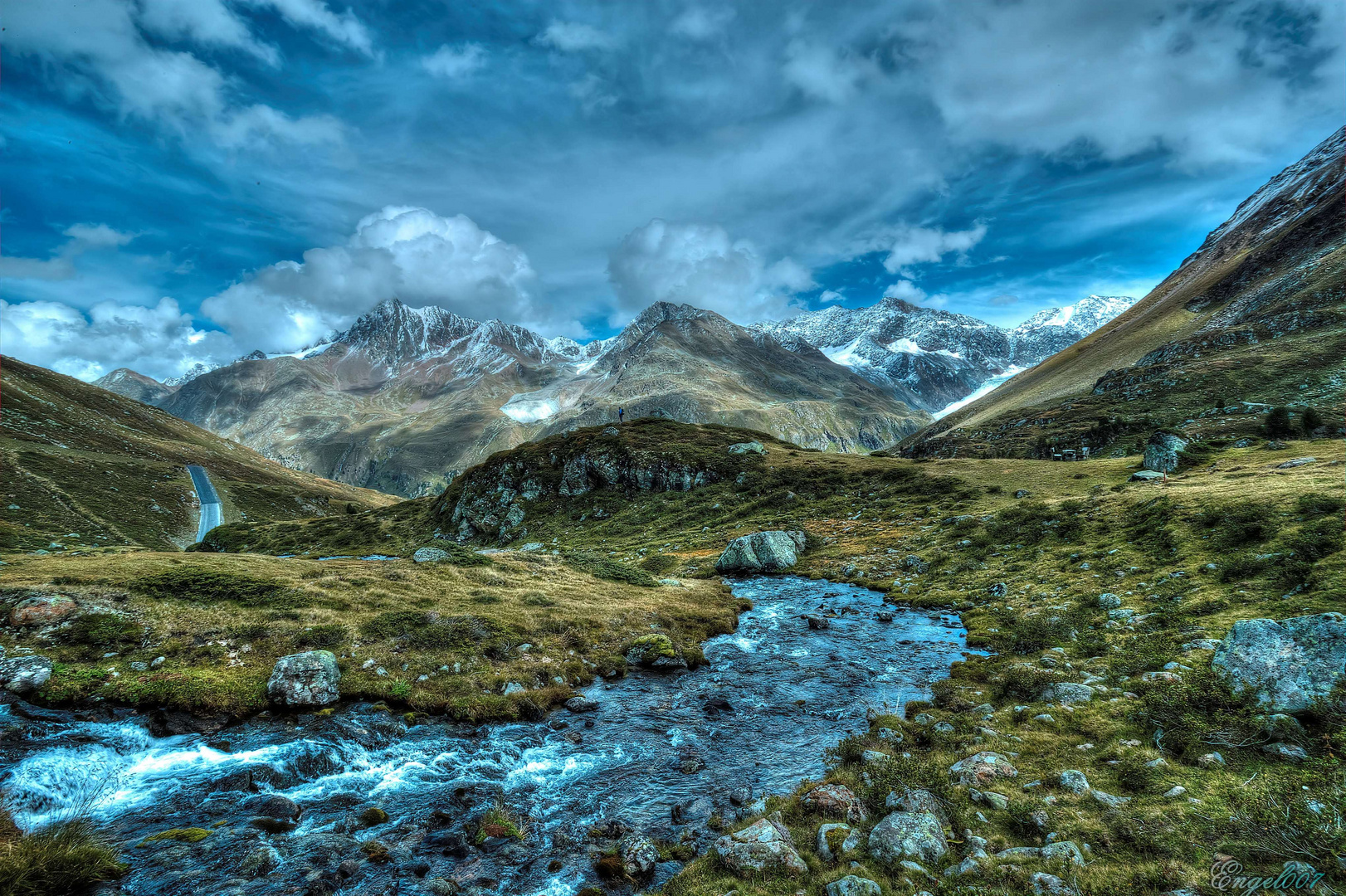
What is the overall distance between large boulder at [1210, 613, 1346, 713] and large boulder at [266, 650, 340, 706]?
3099 centimetres

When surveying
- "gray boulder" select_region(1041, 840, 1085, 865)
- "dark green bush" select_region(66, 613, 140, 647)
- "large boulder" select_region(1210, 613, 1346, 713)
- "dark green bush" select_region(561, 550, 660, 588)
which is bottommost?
"gray boulder" select_region(1041, 840, 1085, 865)

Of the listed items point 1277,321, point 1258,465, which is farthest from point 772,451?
point 1277,321

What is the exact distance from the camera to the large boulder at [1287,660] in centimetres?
1286

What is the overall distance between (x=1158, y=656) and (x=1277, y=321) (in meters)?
168

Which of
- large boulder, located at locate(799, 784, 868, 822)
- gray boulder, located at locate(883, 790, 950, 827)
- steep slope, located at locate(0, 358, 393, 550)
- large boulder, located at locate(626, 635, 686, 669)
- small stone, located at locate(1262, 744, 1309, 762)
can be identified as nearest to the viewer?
small stone, located at locate(1262, 744, 1309, 762)

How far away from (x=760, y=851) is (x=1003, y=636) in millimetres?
20245

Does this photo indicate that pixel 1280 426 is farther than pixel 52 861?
Yes

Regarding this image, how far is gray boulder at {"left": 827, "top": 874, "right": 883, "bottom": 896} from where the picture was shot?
33.5 ft

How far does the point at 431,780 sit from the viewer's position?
17078mm

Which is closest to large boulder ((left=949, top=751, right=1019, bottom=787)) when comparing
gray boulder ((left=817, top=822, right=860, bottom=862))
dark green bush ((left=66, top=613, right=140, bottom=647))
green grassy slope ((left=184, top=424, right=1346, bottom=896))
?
green grassy slope ((left=184, top=424, right=1346, bottom=896))

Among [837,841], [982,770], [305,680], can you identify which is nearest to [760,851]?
[837,841]

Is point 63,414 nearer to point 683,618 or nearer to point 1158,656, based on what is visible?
point 683,618

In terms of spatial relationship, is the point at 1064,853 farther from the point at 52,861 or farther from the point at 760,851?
the point at 52,861

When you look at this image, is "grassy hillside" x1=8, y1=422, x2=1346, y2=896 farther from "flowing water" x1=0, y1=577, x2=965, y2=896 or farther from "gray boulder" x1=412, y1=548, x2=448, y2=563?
"flowing water" x1=0, y1=577, x2=965, y2=896
